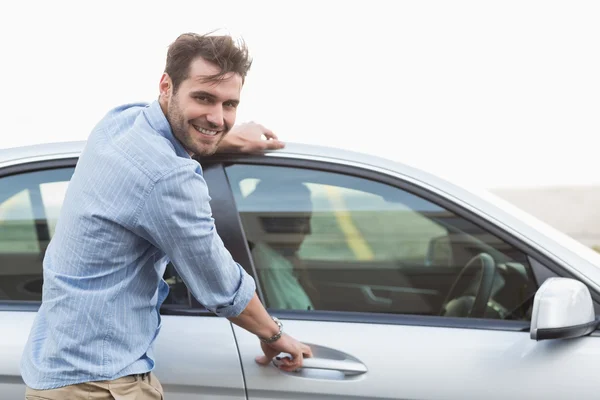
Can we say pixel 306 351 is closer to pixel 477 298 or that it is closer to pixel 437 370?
pixel 437 370

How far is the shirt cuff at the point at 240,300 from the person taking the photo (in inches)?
72.0

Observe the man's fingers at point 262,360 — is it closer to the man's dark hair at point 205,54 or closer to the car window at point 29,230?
the car window at point 29,230

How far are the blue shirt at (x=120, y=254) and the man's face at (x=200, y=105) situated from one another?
0.04 m

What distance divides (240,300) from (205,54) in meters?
0.59

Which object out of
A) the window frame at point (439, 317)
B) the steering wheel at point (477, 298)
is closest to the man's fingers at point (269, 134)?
the window frame at point (439, 317)

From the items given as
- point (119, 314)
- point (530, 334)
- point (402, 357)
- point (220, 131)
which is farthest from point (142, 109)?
point (530, 334)

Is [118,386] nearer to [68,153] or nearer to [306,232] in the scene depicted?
[68,153]

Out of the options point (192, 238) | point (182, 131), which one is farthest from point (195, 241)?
point (182, 131)

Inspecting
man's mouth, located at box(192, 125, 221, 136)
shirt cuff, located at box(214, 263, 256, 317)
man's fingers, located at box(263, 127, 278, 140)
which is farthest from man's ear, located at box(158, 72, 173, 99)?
man's fingers, located at box(263, 127, 278, 140)

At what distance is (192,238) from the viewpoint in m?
1.75

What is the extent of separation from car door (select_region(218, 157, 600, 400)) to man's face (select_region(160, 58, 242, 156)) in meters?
0.54

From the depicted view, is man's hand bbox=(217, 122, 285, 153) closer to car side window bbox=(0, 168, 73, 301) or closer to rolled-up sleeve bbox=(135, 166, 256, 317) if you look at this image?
car side window bbox=(0, 168, 73, 301)

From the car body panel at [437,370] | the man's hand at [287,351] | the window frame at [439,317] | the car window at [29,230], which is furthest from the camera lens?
the car window at [29,230]

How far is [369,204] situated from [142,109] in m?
1.03
